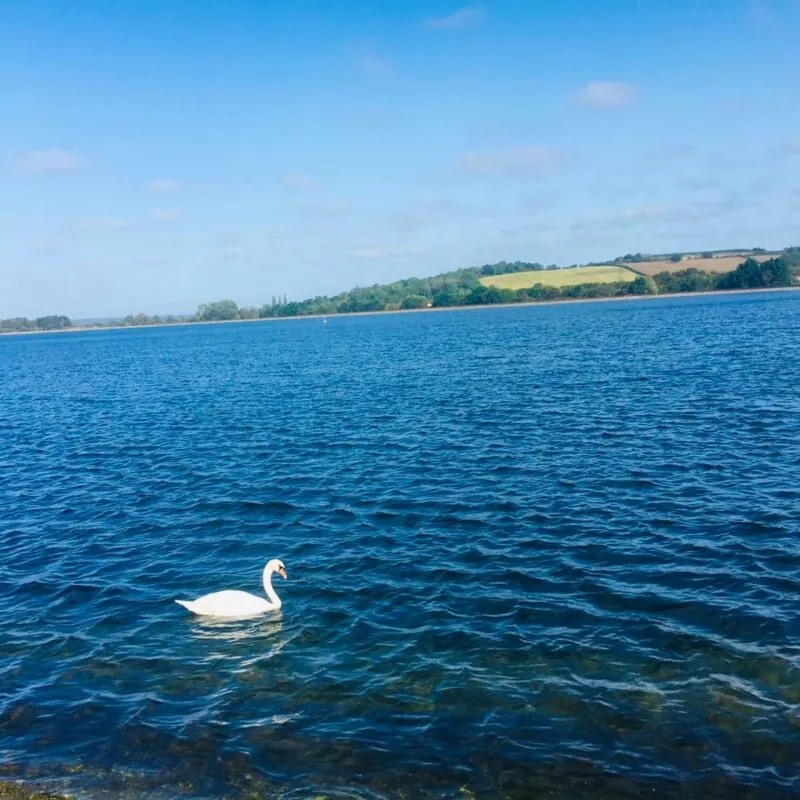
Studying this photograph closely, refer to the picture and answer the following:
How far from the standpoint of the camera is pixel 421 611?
596 inches

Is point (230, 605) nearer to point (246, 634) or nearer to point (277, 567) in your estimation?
point (246, 634)

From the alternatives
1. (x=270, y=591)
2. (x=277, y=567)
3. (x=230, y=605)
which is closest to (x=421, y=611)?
(x=270, y=591)

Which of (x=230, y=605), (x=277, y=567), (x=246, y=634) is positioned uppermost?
(x=277, y=567)

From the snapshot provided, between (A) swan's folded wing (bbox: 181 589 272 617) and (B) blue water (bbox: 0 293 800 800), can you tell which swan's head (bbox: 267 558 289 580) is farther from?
(A) swan's folded wing (bbox: 181 589 272 617)

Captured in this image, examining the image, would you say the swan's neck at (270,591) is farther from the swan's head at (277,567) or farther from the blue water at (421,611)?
the blue water at (421,611)

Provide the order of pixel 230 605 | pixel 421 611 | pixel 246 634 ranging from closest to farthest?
pixel 246 634, pixel 421 611, pixel 230 605

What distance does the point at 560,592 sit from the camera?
15.5m

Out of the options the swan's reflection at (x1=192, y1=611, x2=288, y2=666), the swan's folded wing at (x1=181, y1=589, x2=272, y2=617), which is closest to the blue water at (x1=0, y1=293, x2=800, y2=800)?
the swan's reflection at (x1=192, y1=611, x2=288, y2=666)

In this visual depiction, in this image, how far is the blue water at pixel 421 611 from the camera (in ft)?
34.2

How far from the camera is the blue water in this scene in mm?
10414

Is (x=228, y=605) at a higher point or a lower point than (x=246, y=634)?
higher

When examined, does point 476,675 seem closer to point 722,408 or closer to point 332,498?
point 332,498

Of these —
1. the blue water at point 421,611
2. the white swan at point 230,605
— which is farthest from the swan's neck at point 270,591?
the blue water at point 421,611

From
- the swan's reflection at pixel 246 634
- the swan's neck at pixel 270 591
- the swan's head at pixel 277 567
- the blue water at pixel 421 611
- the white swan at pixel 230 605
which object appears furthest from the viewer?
the swan's head at pixel 277 567
